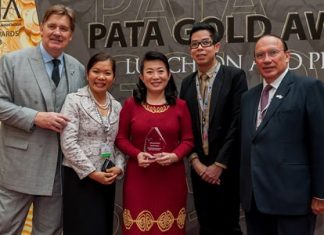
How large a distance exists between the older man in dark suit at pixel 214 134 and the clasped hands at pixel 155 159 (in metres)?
0.32

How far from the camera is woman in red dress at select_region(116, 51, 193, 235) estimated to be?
8.87 ft

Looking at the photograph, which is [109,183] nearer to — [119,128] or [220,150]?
[119,128]

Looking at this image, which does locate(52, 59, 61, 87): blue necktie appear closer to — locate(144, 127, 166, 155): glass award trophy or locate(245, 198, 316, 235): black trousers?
locate(144, 127, 166, 155): glass award trophy

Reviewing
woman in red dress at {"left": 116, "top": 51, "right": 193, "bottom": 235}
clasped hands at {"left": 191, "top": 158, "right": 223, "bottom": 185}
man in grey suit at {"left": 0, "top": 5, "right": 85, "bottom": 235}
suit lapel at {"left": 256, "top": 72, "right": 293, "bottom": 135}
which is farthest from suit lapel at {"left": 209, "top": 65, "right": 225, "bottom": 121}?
man in grey suit at {"left": 0, "top": 5, "right": 85, "bottom": 235}

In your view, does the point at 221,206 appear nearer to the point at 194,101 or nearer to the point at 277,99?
the point at 194,101

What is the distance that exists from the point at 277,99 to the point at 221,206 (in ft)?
2.92

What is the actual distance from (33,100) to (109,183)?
72 cm

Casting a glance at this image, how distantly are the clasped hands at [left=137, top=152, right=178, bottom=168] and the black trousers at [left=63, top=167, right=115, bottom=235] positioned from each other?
0.30 meters

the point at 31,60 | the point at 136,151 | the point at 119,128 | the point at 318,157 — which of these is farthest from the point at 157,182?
the point at 31,60

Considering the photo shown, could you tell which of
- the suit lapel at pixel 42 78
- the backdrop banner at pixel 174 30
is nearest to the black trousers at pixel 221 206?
the backdrop banner at pixel 174 30

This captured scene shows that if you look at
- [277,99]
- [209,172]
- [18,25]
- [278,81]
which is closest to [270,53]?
[278,81]

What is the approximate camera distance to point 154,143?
274cm

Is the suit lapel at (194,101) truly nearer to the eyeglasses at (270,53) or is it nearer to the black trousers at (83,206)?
the eyeglasses at (270,53)

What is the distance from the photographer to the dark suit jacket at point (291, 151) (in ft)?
7.66
